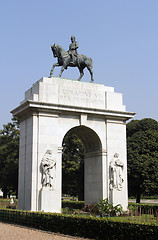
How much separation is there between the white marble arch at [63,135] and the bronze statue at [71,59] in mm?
1248

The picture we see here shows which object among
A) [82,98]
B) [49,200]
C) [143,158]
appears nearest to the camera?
[49,200]

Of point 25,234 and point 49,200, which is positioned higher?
point 49,200

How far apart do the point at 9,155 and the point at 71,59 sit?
86.2 feet

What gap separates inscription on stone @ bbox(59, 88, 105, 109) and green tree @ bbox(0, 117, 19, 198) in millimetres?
24006

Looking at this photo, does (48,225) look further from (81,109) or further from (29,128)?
(81,109)

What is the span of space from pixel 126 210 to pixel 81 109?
7.28 meters

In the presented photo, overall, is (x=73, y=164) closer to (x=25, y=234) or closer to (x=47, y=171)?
(x=47, y=171)

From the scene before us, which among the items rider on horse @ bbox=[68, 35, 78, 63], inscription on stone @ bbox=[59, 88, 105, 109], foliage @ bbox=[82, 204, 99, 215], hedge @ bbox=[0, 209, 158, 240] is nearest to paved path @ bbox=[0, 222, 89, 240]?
hedge @ bbox=[0, 209, 158, 240]

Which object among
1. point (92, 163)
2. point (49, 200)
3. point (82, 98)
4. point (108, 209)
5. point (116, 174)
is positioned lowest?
point (108, 209)

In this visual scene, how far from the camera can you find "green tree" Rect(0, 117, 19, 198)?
4531cm

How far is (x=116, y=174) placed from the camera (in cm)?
2225

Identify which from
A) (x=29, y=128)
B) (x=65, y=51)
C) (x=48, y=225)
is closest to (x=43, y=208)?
(x=48, y=225)

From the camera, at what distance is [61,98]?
22000mm

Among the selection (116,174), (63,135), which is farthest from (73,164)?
(63,135)
